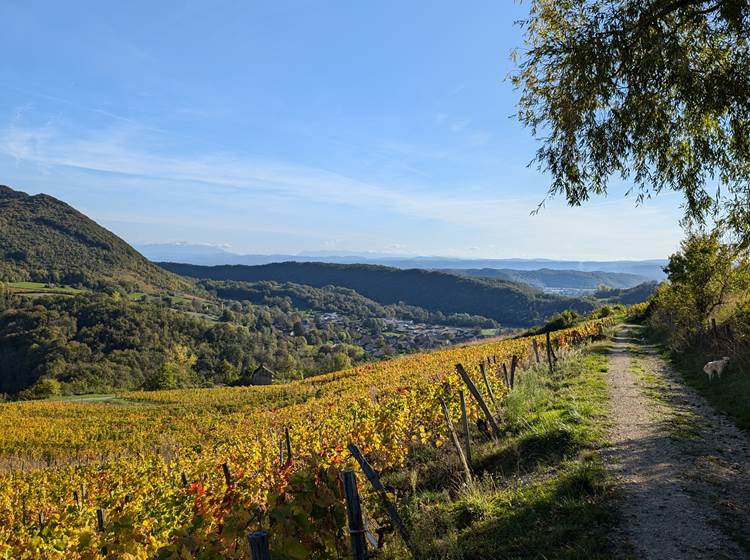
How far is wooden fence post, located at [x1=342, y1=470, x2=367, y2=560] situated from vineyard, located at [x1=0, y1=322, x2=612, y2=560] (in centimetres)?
45

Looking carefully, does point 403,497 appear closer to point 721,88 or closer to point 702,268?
point 721,88

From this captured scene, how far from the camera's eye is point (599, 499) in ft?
18.5

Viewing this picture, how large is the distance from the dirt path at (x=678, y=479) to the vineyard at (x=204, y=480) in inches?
116

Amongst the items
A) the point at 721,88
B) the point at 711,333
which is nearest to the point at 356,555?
the point at 721,88

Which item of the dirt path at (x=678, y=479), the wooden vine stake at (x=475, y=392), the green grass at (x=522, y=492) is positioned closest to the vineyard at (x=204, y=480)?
the green grass at (x=522, y=492)

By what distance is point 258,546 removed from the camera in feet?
9.17

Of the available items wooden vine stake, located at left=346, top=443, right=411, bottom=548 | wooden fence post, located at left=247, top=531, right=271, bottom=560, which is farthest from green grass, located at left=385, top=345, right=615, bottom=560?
wooden fence post, located at left=247, top=531, right=271, bottom=560

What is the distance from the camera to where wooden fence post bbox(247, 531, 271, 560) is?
278cm

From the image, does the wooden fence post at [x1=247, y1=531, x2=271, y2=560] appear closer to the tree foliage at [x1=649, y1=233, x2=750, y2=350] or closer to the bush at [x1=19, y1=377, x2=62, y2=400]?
the tree foliage at [x1=649, y1=233, x2=750, y2=350]

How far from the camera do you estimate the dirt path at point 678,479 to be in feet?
15.3

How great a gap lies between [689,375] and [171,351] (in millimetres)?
111911

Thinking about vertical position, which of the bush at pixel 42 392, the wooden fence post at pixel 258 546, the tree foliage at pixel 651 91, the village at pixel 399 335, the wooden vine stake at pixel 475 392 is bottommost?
the village at pixel 399 335

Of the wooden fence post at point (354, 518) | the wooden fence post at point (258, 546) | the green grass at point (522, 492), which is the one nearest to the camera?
the wooden fence post at point (258, 546)

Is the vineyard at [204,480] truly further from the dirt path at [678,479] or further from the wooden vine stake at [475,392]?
the dirt path at [678,479]
